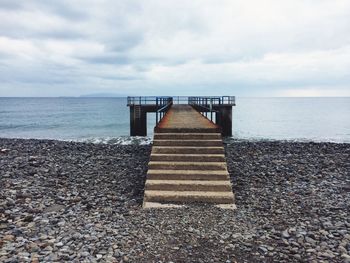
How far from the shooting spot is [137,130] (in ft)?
99.5

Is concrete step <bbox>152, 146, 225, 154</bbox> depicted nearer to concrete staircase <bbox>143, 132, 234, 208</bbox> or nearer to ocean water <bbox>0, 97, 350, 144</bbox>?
concrete staircase <bbox>143, 132, 234, 208</bbox>

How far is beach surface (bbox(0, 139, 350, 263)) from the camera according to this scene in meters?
5.72

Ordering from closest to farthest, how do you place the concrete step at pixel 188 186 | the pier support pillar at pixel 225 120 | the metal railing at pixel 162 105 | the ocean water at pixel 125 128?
the concrete step at pixel 188 186 → the metal railing at pixel 162 105 → the pier support pillar at pixel 225 120 → the ocean water at pixel 125 128

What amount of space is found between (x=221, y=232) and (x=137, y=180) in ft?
16.2

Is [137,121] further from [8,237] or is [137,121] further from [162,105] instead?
[8,237]

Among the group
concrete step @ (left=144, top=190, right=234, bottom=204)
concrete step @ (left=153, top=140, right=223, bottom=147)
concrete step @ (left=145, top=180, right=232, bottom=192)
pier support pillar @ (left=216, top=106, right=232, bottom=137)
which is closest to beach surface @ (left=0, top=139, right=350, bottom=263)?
concrete step @ (left=144, top=190, right=234, bottom=204)

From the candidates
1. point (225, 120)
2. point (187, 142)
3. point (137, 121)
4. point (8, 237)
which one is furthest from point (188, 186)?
point (225, 120)

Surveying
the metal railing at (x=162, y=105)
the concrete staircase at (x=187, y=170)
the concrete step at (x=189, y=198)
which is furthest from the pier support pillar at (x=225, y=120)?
the concrete step at (x=189, y=198)

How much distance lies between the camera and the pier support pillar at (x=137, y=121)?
2992 centimetres

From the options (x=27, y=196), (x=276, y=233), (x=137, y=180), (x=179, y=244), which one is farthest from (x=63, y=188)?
(x=276, y=233)

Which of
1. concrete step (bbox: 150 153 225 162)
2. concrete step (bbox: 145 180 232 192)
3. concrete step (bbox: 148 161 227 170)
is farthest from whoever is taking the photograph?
concrete step (bbox: 150 153 225 162)

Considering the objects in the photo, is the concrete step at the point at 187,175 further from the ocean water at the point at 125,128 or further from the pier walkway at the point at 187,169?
the ocean water at the point at 125,128

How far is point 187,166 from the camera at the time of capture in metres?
9.50

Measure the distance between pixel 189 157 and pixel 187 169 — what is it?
515 millimetres
